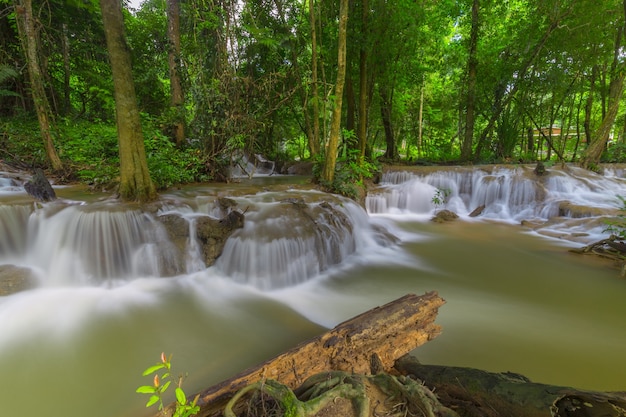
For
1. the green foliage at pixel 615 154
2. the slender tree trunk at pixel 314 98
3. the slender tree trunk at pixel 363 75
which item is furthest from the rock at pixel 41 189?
the green foliage at pixel 615 154

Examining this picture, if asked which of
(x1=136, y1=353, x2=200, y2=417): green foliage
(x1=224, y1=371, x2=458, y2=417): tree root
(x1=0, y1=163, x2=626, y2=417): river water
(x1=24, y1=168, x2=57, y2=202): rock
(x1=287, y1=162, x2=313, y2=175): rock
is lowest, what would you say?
(x1=0, y1=163, x2=626, y2=417): river water

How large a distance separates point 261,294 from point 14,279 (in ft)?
11.0

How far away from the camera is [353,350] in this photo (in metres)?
2.25

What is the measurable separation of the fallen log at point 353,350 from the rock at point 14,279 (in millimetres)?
3850

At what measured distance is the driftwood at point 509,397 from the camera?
134 cm

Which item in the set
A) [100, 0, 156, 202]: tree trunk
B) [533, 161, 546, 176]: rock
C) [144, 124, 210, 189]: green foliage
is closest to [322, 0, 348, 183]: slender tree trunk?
[144, 124, 210, 189]: green foliage

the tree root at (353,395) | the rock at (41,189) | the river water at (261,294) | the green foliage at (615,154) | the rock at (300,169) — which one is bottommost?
the river water at (261,294)

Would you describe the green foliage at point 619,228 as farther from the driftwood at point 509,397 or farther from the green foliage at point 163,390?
the green foliage at point 163,390

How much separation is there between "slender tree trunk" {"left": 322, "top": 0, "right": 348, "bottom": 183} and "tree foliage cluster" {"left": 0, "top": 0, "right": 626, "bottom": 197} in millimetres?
30

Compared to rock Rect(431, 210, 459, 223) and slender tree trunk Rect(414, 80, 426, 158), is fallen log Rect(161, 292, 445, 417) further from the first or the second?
slender tree trunk Rect(414, 80, 426, 158)

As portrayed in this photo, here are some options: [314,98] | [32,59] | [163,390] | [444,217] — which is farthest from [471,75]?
[163,390]

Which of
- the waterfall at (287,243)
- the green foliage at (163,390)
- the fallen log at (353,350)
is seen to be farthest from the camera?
the waterfall at (287,243)

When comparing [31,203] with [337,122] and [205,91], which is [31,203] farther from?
[337,122]

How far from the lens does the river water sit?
268cm
